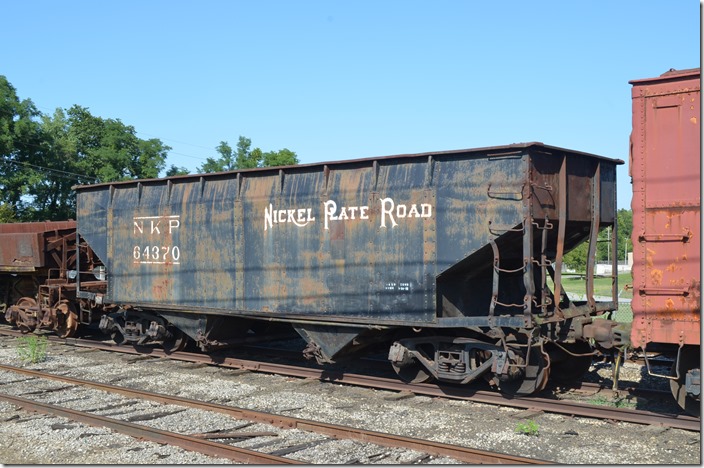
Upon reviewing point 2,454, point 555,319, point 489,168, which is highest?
point 489,168

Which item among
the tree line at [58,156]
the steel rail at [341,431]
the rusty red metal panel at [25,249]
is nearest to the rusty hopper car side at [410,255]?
the steel rail at [341,431]

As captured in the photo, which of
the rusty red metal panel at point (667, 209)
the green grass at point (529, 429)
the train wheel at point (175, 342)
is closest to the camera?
the rusty red metal panel at point (667, 209)

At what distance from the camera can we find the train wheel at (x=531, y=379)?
30.7 ft

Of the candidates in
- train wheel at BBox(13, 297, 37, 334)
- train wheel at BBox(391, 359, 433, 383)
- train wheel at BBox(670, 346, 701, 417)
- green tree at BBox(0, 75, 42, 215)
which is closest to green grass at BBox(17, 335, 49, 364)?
train wheel at BBox(13, 297, 37, 334)

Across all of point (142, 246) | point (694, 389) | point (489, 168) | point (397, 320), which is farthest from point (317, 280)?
point (694, 389)

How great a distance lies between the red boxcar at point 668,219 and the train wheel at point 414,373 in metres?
3.55

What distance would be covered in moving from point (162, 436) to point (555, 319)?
5.31 metres

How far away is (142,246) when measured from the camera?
44.0ft

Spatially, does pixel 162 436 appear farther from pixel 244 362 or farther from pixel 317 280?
pixel 244 362

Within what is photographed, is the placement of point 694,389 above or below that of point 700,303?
below

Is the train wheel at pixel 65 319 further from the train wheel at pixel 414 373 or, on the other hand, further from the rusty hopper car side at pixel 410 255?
the train wheel at pixel 414 373

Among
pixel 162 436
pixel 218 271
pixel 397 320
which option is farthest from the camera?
pixel 218 271

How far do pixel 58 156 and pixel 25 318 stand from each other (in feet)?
100

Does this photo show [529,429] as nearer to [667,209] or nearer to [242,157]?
[667,209]
